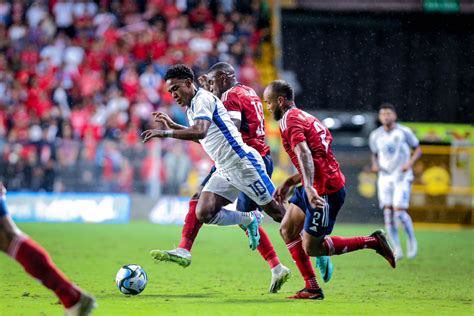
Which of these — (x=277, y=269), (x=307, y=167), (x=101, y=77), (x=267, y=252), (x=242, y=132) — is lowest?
(x=277, y=269)

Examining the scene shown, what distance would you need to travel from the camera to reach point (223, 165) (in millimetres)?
9172

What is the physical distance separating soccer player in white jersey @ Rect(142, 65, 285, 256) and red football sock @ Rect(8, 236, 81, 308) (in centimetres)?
300

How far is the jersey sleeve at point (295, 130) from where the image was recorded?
797 cm

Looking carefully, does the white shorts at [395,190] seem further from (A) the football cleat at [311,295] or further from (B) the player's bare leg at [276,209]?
(A) the football cleat at [311,295]

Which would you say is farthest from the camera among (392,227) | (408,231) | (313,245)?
(392,227)

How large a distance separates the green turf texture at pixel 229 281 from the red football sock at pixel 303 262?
26 centimetres

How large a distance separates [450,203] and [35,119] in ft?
33.8

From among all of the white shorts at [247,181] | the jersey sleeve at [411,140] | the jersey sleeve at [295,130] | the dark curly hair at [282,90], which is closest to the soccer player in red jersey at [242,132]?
the white shorts at [247,181]

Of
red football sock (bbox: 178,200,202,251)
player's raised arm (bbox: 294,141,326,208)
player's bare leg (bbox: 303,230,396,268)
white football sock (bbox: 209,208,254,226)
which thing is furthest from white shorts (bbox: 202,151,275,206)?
player's raised arm (bbox: 294,141,326,208)

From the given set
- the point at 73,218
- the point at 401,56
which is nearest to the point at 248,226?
the point at 73,218

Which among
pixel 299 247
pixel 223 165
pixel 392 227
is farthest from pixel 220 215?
pixel 392 227

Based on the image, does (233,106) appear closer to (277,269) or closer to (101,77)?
(277,269)

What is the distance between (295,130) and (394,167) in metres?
6.67

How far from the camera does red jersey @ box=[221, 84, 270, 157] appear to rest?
9703mm
